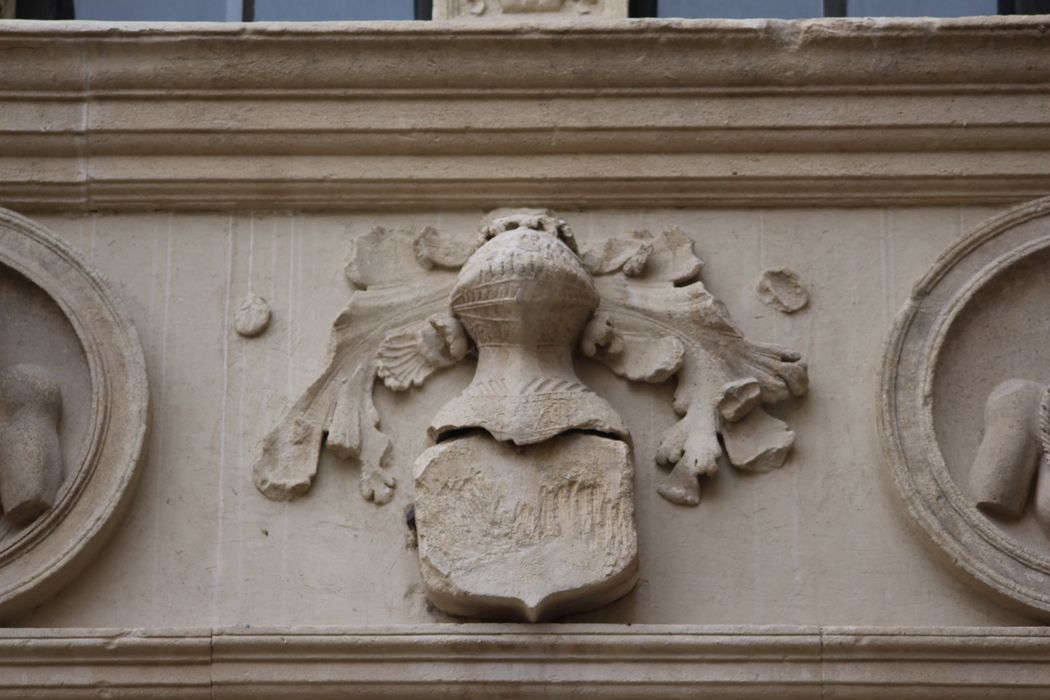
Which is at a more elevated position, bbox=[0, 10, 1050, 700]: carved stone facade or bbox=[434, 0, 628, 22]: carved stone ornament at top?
bbox=[434, 0, 628, 22]: carved stone ornament at top

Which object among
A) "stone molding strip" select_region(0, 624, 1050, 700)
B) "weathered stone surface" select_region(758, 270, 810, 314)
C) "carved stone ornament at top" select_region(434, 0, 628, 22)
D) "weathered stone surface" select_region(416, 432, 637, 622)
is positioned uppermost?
"carved stone ornament at top" select_region(434, 0, 628, 22)

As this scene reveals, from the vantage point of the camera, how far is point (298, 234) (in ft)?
18.6

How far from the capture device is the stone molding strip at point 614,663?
5.11 m

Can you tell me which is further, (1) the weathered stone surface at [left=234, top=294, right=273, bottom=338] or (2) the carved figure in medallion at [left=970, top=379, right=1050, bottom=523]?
(1) the weathered stone surface at [left=234, top=294, right=273, bottom=338]

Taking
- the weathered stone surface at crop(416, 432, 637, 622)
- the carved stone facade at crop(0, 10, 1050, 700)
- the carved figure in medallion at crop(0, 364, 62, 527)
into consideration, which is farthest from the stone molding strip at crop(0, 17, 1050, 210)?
the weathered stone surface at crop(416, 432, 637, 622)

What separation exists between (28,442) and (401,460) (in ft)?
2.65

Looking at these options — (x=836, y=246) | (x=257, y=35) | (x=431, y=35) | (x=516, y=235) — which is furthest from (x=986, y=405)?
(x=257, y=35)

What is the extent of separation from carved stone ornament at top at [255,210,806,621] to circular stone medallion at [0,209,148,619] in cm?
35

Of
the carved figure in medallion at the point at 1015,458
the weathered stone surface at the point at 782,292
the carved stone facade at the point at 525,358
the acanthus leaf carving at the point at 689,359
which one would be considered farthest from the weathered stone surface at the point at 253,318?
the carved figure in medallion at the point at 1015,458

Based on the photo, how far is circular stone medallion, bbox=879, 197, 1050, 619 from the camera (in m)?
5.26

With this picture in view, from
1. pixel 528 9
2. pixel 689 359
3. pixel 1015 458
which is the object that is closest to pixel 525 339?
pixel 689 359

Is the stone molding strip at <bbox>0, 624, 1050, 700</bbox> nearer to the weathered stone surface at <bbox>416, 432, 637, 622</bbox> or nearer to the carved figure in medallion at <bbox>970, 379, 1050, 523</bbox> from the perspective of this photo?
the weathered stone surface at <bbox>416, 432, 637, 622</bbox>

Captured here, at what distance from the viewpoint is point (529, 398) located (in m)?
5.30

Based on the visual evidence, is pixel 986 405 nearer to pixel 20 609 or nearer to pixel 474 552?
pixel 474 552
